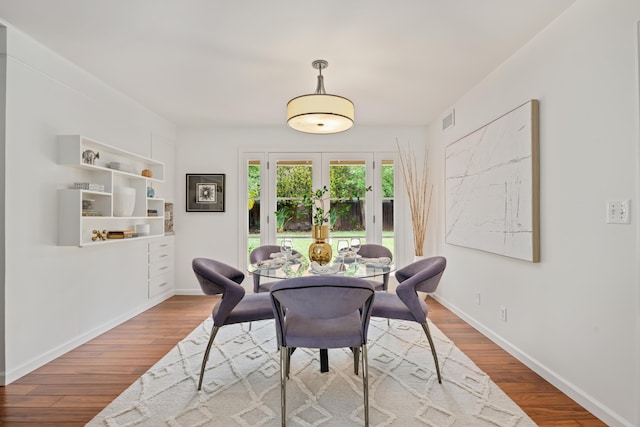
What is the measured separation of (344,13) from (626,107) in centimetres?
166

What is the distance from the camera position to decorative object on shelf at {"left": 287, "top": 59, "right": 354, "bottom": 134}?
2.69m

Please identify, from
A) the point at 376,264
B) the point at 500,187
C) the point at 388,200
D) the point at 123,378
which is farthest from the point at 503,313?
the point at 123,378

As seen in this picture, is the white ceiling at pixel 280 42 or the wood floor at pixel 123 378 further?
the white ceiling at pixel 280 42

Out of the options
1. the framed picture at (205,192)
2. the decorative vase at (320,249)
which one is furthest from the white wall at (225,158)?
the decorative vase at (320,249)

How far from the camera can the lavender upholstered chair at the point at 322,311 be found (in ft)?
6.33

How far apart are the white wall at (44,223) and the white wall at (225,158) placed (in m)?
1.52

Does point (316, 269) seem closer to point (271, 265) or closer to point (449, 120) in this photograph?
point (271, 265)

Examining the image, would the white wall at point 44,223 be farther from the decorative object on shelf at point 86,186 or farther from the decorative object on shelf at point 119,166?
the decorative object on shelf at point 119,166

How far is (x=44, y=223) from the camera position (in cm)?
280

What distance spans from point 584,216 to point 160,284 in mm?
4604

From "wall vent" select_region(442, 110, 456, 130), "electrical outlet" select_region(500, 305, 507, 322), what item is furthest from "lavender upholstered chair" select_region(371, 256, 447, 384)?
"wall vent" select_region(442, 110, 456, 130)

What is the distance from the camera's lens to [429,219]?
508 cm

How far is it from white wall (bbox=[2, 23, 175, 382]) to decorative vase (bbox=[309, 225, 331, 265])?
2086mm

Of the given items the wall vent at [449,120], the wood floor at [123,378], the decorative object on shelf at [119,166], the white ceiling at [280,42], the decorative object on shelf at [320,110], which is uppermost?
the white ceiling at [280,42]
